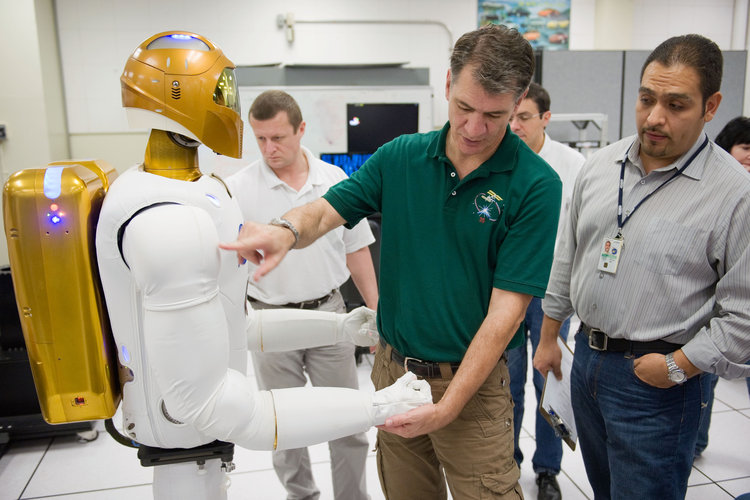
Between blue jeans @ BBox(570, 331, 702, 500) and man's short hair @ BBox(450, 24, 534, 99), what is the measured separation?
81 cm

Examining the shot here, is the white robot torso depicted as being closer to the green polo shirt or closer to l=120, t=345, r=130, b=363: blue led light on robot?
l=120, t=345, r=130, b=363: blue led light on robot

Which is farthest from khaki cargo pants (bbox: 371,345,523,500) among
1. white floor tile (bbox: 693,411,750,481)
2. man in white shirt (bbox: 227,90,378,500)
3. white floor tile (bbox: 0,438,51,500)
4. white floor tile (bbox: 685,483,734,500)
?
white floor tile (bbox: 0,438,51,500)

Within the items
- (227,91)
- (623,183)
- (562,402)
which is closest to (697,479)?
(562,402)

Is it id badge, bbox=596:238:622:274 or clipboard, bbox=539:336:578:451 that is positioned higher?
id badge, bbox=596:238:622:274

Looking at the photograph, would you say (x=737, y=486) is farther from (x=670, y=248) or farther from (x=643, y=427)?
(x=670, y=248)

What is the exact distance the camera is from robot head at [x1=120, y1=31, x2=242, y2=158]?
1077mm

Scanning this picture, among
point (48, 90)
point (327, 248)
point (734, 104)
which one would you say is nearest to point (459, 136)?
point (327, 248)

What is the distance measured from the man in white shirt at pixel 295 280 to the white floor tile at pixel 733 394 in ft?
7.85

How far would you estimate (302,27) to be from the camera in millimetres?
5387

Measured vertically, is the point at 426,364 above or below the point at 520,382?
above

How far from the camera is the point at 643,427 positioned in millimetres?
1413

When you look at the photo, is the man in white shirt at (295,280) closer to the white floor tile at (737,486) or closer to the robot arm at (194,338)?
the robot arm at (194,338)

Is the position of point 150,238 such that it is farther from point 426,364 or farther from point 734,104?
point 734,104

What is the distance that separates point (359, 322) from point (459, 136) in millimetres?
610
